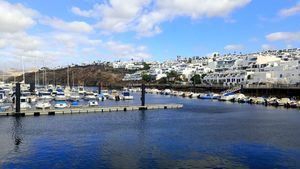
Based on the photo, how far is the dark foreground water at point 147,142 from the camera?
3444cm

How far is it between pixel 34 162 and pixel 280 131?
34.0 m

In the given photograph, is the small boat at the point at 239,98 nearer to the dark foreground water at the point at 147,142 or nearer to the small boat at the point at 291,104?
the small boat at the point at 291,104

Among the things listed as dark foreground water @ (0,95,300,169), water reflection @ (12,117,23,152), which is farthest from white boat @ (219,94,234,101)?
water reflection @ (12,117,23,152)

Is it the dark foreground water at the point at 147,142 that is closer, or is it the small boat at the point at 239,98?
the dark foreground water at the point at 147,142

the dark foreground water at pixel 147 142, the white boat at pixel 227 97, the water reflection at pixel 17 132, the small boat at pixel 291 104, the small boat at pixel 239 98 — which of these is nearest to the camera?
the dark foreground water at pixel 147 142

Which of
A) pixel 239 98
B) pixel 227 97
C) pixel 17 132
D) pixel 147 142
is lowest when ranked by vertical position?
pixel 147 142

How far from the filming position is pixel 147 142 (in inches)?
1745

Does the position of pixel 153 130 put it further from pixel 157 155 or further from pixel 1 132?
pixel 1 132

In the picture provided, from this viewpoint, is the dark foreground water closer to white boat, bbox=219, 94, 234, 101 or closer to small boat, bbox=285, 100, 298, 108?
small boat, bbox=285, 100, 298, 108

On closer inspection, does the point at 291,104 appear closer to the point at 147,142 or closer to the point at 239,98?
the point at 239,98

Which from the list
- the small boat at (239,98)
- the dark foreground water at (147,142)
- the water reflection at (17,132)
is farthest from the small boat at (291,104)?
the water reflection at (17,132)

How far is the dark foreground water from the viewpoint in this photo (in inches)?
1356

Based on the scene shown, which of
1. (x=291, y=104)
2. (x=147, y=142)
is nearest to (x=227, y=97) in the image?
(x=291, y=104)

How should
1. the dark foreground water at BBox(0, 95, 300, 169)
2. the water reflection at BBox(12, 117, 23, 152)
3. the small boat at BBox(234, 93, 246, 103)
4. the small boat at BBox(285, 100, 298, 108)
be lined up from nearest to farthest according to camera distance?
1. the dark foreground water at BBox(0, 95, 300, 169)
2. the water reflection at BBox(12, 117, 23, 152)
3. the small boat at BBox(285, 100, 298, 108)
4. the small boat at BBox(234, 93, 246, 103)
